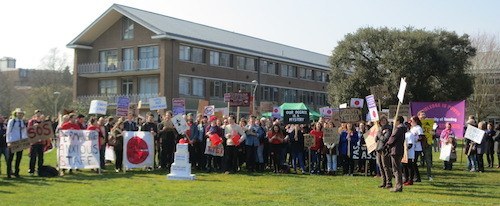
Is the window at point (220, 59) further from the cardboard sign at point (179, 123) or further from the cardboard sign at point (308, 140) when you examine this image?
the cardboard sign at point (308, 140)

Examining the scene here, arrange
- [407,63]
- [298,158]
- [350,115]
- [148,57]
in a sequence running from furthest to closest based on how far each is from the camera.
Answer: [148,57]
[407,63]
[298,158]
[350,115]

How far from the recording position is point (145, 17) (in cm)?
5431

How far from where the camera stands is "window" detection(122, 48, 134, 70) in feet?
180

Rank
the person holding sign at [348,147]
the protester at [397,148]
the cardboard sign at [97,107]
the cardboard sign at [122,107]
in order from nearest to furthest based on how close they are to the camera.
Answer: the protester at [397,148]
the person holding sign at [348,147]
the cardboard sign at [97,107]
the cardboard sign at [122,107]

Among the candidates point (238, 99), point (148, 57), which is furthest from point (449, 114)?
point (148, 57)

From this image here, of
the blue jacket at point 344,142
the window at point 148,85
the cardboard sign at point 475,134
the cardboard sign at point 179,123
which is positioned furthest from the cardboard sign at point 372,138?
the window at point 148,85

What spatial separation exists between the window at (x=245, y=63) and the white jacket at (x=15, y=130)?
43.4m

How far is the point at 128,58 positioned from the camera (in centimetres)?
5609

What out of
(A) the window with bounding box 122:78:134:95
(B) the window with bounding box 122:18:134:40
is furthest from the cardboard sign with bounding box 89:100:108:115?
(A) the window with bounding box 122:78:134:95

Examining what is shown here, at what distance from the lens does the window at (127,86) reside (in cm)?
5653

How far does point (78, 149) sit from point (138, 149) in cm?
207

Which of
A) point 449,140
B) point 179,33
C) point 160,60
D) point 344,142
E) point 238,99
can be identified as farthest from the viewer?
point 179,33

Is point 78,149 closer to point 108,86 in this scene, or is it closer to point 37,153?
point 37,153

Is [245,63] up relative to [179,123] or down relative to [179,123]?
up
